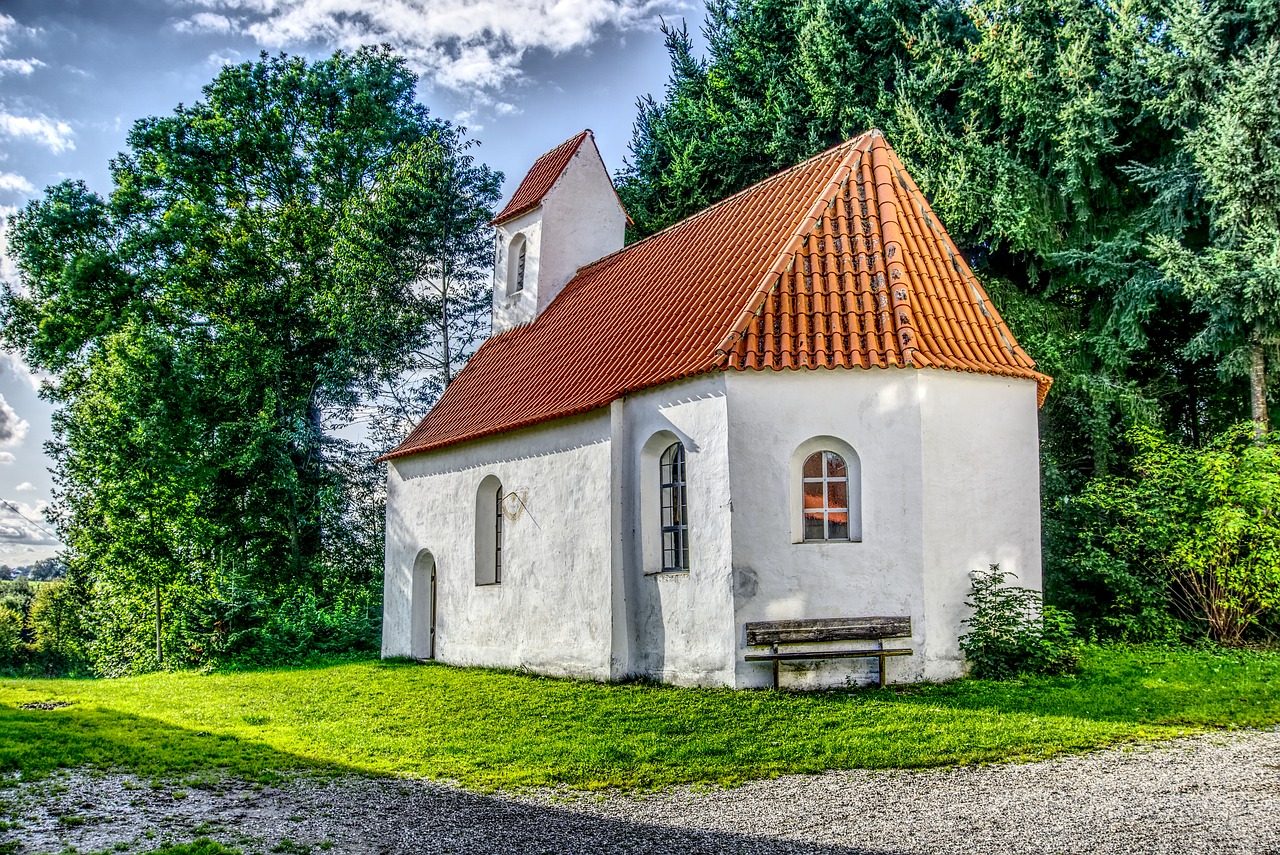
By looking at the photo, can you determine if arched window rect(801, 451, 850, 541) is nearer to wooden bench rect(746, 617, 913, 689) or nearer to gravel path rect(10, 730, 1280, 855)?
wooden bench rect(746, 617, 913, 689)

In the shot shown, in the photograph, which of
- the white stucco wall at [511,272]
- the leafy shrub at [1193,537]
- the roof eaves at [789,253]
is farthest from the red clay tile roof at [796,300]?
the white stucco wall at [511,272]

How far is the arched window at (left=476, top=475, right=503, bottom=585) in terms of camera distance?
1738 centimetres

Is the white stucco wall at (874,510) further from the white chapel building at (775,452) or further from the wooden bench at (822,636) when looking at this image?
the wooden bench at (822,636)

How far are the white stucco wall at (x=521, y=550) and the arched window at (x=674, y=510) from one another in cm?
79

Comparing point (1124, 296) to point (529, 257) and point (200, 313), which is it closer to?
point (529, 257)

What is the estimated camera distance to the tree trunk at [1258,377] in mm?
16219

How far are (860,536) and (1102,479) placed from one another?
7.19m

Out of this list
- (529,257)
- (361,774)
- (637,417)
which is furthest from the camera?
(529,257)

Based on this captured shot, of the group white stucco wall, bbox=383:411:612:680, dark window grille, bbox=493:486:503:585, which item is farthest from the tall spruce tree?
dark window grille, bbox=493:486:503:585

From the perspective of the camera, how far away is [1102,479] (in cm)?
1725

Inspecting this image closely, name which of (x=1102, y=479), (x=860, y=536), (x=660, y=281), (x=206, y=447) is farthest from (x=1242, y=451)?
(x=206, y=447)

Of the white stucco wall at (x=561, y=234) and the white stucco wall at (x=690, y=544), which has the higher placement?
the white stucco wall at (x=561, y=234)

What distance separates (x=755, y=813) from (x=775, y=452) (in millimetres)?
5771

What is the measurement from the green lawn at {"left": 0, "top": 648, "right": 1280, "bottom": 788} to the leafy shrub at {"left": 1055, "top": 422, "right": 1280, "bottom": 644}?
1184mm
